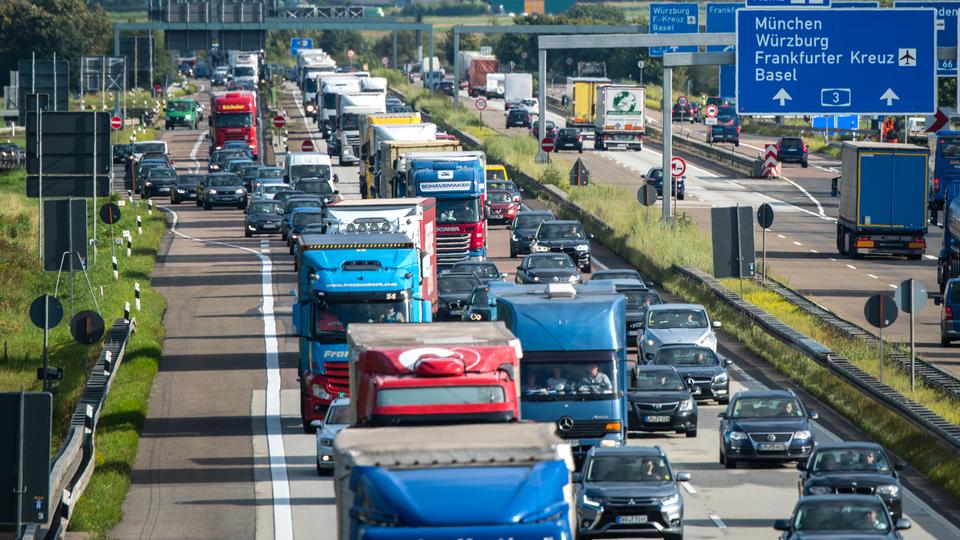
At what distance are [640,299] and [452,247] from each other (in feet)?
27.1

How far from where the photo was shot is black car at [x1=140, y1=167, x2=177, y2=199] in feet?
269

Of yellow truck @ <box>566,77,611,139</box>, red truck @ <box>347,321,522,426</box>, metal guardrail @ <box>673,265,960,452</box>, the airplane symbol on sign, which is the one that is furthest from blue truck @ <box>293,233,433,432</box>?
yellow truck @ <box>566,77,611,139</box>

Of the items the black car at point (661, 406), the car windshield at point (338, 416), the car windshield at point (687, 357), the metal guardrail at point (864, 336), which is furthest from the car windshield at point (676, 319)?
A: the car windshield at point (338, 416)

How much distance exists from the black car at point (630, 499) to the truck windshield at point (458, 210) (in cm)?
2514

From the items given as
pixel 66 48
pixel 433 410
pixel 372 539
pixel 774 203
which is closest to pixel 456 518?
pixel 372 539

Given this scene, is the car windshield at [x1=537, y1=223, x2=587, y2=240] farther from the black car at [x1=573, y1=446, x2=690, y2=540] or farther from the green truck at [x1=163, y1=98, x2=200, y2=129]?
the green truck at [x1=163, y1=98, x2=200, y2=129]

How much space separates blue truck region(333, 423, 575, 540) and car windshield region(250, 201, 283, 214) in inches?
2005

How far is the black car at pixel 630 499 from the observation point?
24.1 m

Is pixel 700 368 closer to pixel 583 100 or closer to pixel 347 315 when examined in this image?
pixel 347 315

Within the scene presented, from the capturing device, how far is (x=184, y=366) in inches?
1617

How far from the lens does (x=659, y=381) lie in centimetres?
3306

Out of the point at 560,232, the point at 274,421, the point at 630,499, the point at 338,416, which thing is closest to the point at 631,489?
the point at 630,499

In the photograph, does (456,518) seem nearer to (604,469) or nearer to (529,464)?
(529,464)

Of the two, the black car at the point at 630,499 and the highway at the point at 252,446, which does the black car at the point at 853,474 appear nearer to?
the highway at the point at 252,446
